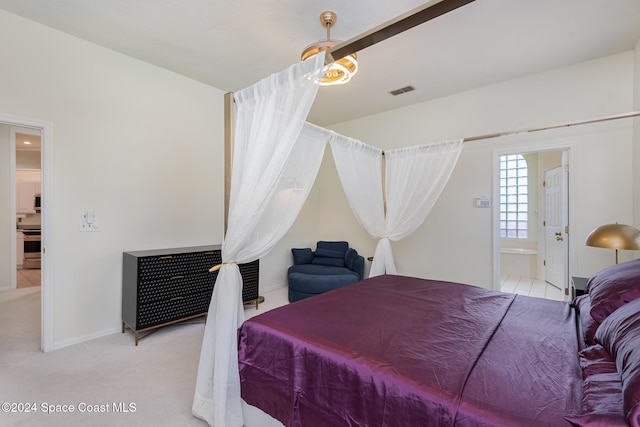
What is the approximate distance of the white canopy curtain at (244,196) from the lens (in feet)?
5.65

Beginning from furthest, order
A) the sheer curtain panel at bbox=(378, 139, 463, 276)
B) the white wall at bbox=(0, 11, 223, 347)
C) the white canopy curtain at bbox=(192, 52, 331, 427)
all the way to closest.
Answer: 1. the sheer curtain panel at bbox=(378, 139, 463, 276)
2. the white wall at bbox=(0, 11, 223, 347)
3. the white canopy curtain at bbox=(192, 52, 331, 427)

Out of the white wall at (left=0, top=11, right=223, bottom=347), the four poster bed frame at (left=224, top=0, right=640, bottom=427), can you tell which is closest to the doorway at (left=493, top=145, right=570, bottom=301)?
the four poster bed frame at (left=224, top=0, right=640, bottom=427)

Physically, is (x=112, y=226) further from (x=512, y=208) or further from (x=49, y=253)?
(x=512, y=208)

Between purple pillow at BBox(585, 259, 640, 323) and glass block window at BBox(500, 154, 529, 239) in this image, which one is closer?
purple pillow at BBox(585, 259, 640, 323)

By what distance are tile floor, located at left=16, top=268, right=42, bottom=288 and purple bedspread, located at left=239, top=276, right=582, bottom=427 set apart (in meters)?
5.63

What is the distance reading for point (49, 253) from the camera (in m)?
2.75

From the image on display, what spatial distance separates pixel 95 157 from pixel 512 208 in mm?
7448

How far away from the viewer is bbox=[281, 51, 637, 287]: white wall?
305cm

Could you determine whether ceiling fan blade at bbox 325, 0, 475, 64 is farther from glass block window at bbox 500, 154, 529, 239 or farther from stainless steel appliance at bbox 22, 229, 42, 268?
stainless steel appliance at bbox 22, 229, 42, 268

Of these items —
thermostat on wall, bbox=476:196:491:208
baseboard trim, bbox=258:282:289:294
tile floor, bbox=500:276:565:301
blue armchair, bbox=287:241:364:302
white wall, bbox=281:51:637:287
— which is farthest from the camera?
baseboard trim, bbox=258:282:289:294

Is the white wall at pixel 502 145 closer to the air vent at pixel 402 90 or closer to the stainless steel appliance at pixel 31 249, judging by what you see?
the air vent at pixel 402 90

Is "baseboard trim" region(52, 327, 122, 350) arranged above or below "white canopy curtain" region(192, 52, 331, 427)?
below

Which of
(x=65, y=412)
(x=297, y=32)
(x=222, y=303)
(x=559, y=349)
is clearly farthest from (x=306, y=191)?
(x=65, y=412)

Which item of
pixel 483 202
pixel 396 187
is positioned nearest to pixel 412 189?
pixel 396 187
